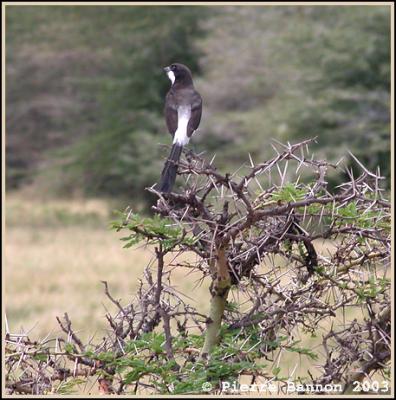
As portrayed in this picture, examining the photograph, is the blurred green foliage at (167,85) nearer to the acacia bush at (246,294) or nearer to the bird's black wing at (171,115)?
the bird's black wing at (171,115)

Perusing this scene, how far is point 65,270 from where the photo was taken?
40.4 feet

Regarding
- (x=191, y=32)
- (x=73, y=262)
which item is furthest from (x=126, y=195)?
(x=73, y=262)

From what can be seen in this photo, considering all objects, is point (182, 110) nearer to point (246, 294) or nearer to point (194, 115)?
point (194, 115)

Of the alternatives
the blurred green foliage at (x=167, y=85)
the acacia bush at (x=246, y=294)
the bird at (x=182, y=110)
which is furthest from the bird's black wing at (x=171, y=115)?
the blurred green foliage at (x=167, y=85)

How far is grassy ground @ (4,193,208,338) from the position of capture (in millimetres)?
8883

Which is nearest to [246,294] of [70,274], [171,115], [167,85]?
[171,115]

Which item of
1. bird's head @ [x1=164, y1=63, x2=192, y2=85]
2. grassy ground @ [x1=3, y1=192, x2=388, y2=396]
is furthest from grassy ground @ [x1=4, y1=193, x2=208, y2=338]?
bird's head @ [x1=164, y1=63, x2=192, y2=85]

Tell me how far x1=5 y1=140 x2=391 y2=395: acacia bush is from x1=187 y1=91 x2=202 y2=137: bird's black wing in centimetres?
212

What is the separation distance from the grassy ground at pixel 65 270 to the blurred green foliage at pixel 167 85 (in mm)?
1867

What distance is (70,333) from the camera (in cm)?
225

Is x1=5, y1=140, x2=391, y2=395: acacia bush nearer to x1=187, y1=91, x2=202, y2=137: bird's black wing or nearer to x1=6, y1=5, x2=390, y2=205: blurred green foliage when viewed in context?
x1=187, y1=91, x2=202, y2=137: bird's black wing

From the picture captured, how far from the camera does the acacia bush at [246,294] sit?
2141mm

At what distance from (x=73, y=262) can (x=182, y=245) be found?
11044mm

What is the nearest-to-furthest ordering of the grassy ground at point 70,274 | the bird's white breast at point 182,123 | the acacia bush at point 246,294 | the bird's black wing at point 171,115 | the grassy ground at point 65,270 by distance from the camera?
1. the acacia bush at point 246,294
2. the bird's white breast at point 182,123
3. the bird's black wing at point 171,115
4. the grassy ground at point 70,274
5. the grassy ground at point 65,270
